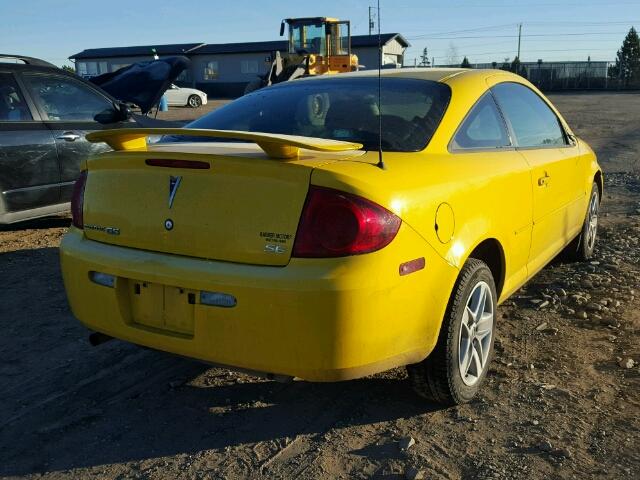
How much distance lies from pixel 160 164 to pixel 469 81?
1816mm

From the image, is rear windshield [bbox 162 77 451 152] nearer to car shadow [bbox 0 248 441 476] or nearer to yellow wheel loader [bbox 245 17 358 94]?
car shadow [bbox 0 248 441 476]

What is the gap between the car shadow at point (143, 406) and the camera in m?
2.68

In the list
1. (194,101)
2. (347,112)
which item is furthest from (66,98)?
(194,101)

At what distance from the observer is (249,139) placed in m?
2.41

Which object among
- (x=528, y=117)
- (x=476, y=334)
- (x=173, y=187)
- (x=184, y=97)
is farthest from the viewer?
(x=184, y=97)

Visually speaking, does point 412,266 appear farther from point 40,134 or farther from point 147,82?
point 147,82

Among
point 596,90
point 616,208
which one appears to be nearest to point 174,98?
point 616,208

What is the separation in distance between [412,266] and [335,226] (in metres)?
0.38

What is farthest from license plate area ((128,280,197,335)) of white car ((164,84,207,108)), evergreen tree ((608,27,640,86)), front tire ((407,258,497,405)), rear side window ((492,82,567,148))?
evergreen tree ((608,27,640,86))

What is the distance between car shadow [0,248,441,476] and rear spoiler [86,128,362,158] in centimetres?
126

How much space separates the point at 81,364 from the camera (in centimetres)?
347

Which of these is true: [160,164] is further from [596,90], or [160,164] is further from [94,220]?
[596,90]

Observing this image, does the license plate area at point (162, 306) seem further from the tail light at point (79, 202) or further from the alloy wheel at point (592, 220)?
the alloy wheel at point (592, 220)

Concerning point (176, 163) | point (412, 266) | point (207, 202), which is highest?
point (176, 163)
